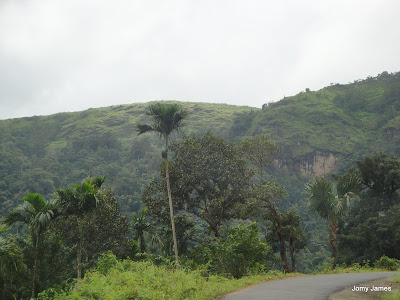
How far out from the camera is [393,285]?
33.2 ft

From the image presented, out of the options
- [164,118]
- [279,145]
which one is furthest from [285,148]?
[164,118]

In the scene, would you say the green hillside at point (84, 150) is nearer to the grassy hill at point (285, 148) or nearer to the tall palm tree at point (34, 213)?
the grassy hill at point (285, 148)

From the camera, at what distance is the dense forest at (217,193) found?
1859 centimetres

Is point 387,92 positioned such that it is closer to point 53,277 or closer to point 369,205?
point 369,205

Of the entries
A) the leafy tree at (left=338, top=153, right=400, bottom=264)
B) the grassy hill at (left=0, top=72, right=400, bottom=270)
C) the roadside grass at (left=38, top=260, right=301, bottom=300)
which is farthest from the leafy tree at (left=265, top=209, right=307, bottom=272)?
the grassy hill at (left=0, top=72, right=400, bottom=270)

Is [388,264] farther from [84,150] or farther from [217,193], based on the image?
[84,150]

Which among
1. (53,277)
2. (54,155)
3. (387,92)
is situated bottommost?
(53,277)

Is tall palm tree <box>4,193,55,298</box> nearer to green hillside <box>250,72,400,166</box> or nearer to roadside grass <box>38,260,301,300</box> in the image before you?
roadside grass <box>38,260,301,300</box>

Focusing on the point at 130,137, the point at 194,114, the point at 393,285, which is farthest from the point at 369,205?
the point at 194,114

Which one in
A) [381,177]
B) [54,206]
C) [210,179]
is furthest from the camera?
[381,177]

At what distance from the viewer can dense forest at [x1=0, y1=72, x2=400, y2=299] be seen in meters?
18.6

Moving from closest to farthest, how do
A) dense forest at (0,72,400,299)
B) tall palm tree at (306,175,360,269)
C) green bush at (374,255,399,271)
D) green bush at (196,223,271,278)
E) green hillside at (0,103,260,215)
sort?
1. green bush at (196,223,271,278)
2. dense forest at (0,72,400,299)
3. green bush at (374,255,399,271)
4. tall palm tree at (306,175,360,269)
5. green hillside at (0,103,260,215)

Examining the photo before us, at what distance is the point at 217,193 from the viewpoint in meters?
24.6

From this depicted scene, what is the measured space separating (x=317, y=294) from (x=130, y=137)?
135 metres
